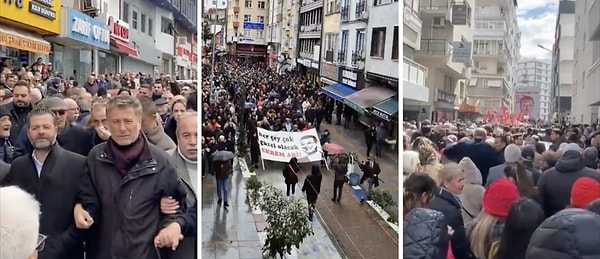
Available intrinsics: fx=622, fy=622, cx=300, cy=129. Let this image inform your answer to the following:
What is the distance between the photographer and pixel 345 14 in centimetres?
252

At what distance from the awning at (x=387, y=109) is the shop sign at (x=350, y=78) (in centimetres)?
13

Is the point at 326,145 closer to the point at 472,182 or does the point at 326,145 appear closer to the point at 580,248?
the point at 472,182

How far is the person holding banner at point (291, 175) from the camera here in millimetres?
2496

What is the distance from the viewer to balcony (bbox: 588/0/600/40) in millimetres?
2307

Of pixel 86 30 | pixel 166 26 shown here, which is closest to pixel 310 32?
pixel 166 26

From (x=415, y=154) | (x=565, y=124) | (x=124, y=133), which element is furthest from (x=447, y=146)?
(x=124, y=133)

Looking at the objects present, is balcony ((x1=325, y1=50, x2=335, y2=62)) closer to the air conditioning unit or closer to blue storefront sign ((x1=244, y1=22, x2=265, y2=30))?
blue storefront sign ((x1=244, y1=22, x2=265, y2=30))

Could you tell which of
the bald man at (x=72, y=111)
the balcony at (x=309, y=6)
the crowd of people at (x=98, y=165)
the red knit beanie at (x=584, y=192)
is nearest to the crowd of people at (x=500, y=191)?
the red knit beanie at (x=584, y=192)

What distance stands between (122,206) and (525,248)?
1488 mm

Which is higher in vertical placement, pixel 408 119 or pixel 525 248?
pixel 408 119

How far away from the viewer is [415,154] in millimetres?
2477

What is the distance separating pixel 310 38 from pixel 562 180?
1138 millimetres

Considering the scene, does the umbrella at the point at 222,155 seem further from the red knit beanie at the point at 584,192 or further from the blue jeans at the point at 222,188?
the red knit beanie at the point at 584,192

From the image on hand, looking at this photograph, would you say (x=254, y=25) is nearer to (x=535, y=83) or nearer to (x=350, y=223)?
(x=350, y=223)
